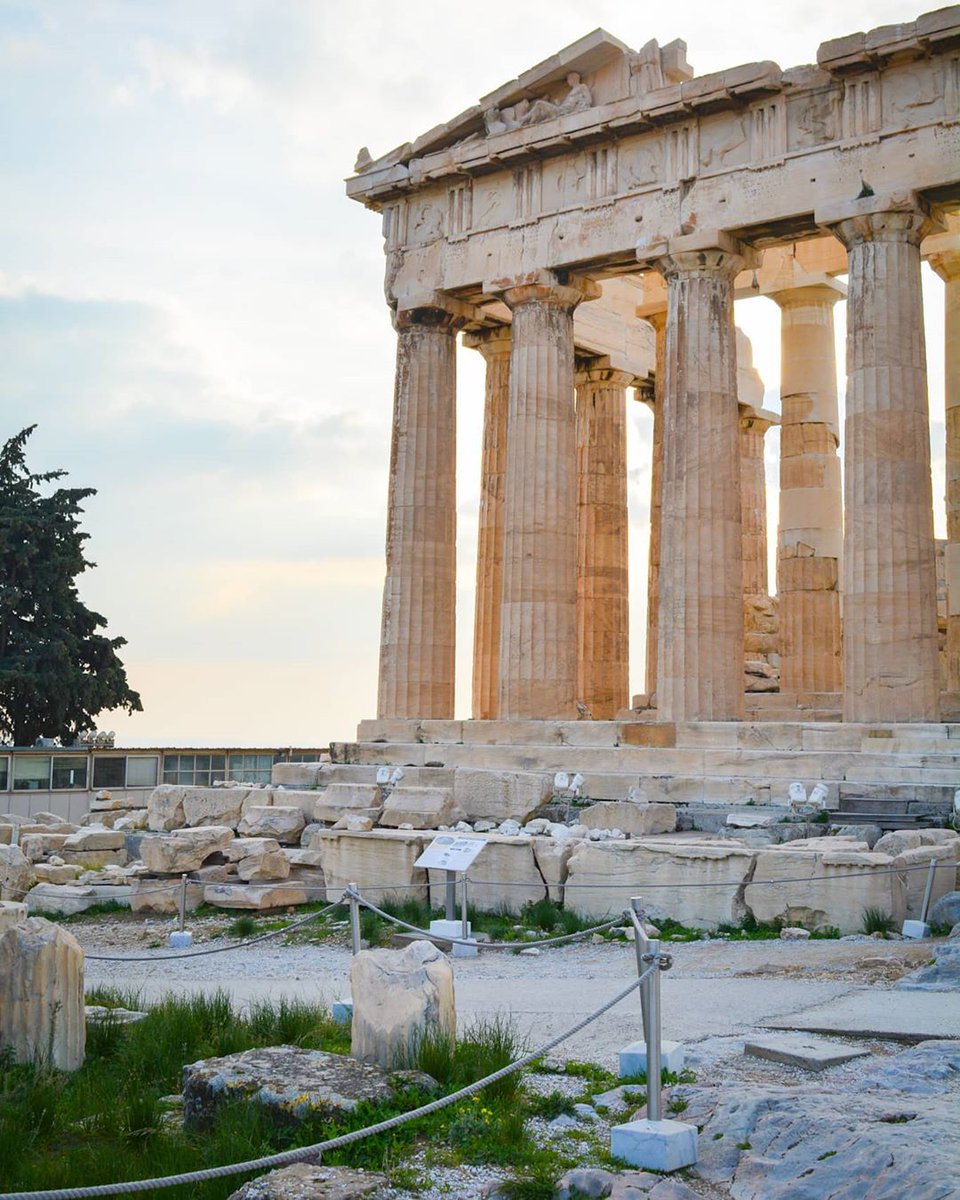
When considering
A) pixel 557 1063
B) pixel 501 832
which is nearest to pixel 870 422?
pixel 501 832

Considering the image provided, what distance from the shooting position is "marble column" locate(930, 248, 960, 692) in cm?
2627

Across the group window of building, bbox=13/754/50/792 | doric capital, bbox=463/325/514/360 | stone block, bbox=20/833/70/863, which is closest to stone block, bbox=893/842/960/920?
stone block, bbox=20/833/70/863

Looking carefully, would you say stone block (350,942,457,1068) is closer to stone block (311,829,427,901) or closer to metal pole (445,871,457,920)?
metal pole (445,871,457,920)

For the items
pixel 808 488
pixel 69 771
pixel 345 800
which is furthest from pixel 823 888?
pixel 69 771

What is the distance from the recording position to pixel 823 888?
1532cm

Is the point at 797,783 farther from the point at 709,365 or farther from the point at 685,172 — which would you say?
the point at 685,172

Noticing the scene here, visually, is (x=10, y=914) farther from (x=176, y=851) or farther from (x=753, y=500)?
(x=753, y=500)

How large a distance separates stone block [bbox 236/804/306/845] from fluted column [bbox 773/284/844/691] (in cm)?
1147

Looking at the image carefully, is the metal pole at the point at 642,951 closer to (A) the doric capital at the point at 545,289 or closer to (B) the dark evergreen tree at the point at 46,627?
(A) the doric capital at the point at 545,289

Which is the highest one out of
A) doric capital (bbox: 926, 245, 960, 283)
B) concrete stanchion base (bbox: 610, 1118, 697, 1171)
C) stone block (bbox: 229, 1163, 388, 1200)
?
doric capital (bbox: 926, 245, 960, 283)

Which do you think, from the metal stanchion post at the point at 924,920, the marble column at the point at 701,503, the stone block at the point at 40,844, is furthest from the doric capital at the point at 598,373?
the metal stanchion post at the point at 924,920

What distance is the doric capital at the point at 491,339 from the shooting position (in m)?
30.6

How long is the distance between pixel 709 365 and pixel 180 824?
11.9 m

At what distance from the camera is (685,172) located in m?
24.7
